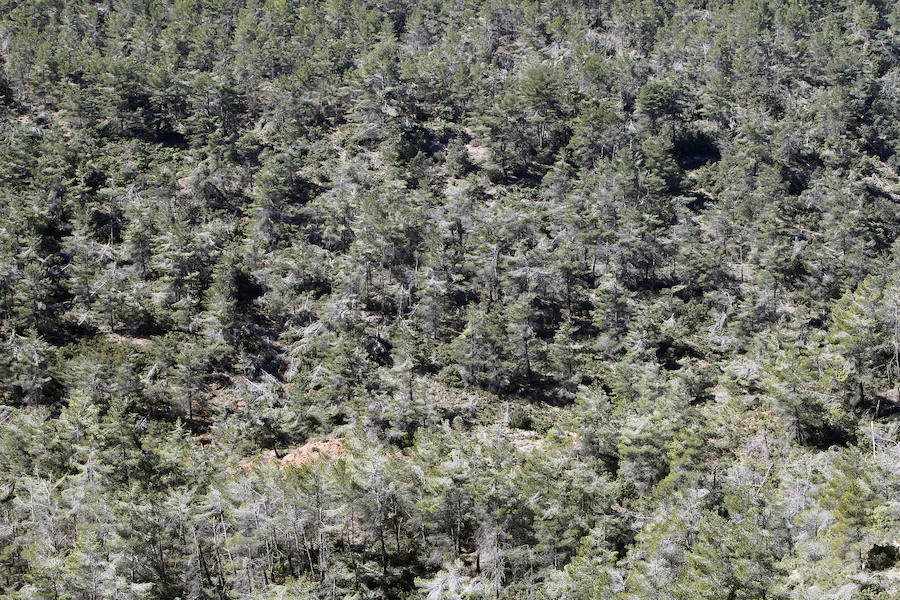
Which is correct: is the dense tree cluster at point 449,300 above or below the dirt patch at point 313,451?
above

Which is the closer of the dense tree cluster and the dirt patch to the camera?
the dense tree cluster

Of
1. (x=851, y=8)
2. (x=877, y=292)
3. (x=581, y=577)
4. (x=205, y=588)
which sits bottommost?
(x=205, y=588)

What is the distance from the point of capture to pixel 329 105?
3912 inches

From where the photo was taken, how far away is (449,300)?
67.1 metres

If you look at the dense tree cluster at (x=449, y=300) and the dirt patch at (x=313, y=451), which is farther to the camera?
the dirt patch at (x=313, y=451)

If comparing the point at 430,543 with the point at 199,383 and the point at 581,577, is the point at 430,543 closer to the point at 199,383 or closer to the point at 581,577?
the point at 581,577

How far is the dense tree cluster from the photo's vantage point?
3622 centimetres

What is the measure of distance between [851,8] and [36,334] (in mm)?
140474

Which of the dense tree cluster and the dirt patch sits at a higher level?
the dense tree cluster

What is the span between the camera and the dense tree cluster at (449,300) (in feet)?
119

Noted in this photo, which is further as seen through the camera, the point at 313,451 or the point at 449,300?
the point at 449,300

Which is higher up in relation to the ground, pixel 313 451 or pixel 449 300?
pixel 449 300

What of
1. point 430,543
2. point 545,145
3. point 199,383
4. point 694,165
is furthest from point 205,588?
point 694,165

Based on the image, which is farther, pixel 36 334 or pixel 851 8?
pixel 851 8
